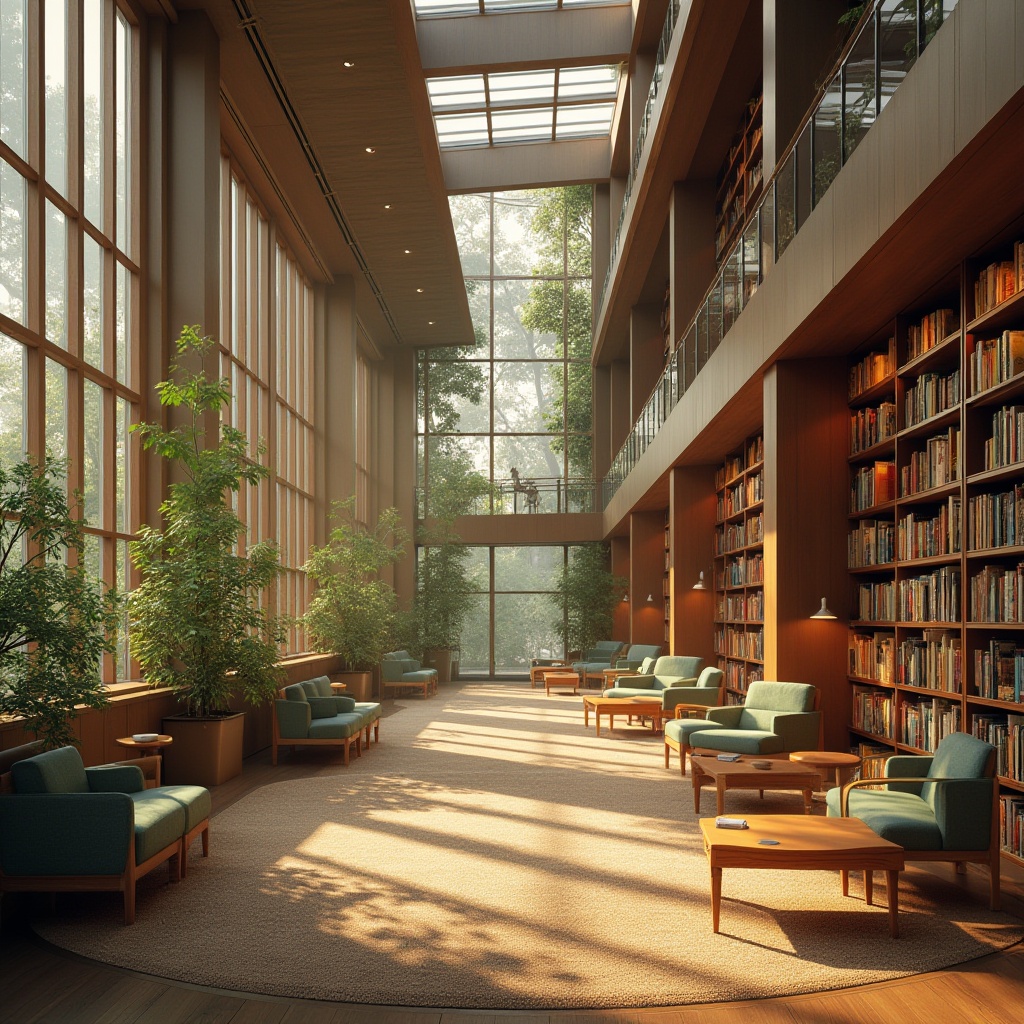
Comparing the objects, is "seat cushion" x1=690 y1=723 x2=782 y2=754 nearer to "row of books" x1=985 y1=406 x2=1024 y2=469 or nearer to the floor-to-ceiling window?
"row of books" x1=985 y1=406 x2=1024 y2=469

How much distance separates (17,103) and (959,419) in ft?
22.9

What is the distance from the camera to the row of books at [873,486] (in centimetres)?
768

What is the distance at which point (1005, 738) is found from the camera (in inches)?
229

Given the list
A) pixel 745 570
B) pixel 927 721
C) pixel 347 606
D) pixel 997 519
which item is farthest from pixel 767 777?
pixel 347 606

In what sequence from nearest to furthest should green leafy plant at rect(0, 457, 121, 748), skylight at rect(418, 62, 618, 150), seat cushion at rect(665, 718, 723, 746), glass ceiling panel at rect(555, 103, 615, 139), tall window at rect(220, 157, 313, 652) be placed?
1. green leafy plant at rect(0, 457, 121, 748)
2. seat cushion at rect(665, 718, 723, 746)
3. tall window at rect(220, 157, 313, 652)
4. skylight at rect(418, 62, 618, 150)
5. glass ceiling panel at rect(555, 103, 615, 139)

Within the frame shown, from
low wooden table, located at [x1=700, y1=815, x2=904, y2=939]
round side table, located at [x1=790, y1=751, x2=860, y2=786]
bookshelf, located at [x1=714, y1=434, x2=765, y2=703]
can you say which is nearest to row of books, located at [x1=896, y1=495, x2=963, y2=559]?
round side table, located at [x1=790, y1=751, x2=860, y2=786]

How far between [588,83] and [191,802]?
56.4 ft

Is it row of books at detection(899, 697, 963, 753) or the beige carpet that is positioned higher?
row of books at detection(899, 697, 963, 753)

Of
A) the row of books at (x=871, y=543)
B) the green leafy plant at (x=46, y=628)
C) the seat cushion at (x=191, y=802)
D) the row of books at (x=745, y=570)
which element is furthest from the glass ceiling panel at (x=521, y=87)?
the seat cushion at (x=191, y=802)

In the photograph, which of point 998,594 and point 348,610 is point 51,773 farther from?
point 348,610

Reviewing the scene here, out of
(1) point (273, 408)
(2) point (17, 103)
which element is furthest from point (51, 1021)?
(1) point (273, 408)

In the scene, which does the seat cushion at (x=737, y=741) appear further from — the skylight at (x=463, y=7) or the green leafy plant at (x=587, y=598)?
the green leafy plant at (x=587, y=598)

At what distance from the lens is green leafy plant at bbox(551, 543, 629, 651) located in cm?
2203

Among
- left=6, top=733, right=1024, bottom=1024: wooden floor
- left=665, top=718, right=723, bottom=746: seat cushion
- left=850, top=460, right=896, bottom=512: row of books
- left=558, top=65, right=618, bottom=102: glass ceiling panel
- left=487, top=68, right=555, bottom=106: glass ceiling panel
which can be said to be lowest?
left=6, top=733, right=1024, bottom=1024: wooden floor
